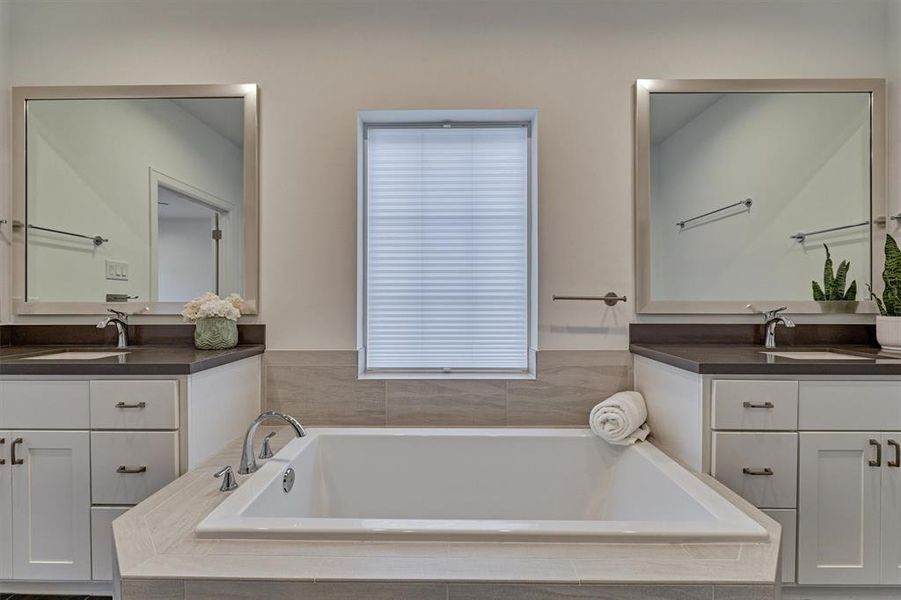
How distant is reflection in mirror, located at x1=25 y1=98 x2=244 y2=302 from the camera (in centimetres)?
205

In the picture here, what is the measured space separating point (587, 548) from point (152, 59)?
2599 mm

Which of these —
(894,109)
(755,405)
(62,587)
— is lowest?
(62,587)

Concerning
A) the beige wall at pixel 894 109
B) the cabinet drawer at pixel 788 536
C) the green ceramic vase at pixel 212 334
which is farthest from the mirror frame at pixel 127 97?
the beige wall at pixel 894 109

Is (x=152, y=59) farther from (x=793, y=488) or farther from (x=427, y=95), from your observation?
(x=793, y=488)

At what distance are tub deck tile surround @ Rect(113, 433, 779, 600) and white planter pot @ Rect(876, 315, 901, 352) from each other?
1.34m

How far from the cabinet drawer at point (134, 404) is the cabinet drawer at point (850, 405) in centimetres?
213

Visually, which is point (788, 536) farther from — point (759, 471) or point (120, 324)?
point (120, 324)

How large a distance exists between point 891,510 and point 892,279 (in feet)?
3.03

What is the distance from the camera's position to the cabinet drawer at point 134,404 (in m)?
1.52

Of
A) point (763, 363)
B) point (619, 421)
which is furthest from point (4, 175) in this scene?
point (763, 363)

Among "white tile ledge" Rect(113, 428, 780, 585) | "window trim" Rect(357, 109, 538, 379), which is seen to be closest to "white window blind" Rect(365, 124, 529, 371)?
"window trim" Rect(357, 109, 538, 379)

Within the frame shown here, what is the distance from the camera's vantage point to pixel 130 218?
2.07 metres

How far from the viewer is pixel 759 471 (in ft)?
4.83

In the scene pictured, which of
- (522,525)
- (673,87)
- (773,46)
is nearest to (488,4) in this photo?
(673,87)
